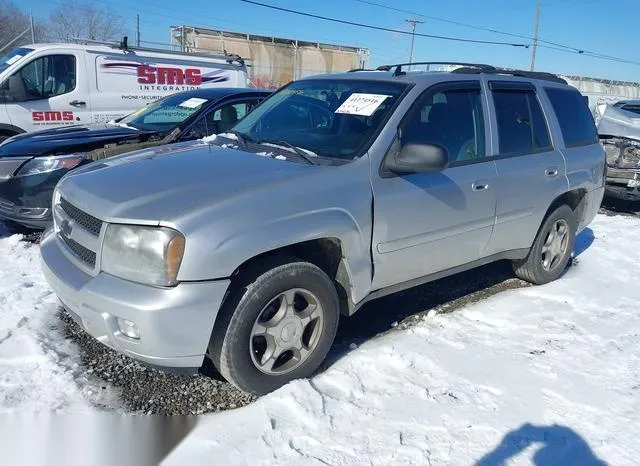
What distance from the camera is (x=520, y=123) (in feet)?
14.4

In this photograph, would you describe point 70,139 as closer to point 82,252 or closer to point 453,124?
point 82,252

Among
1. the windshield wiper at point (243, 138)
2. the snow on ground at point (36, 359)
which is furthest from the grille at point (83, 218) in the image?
the windshield wiper at point (243, 138)

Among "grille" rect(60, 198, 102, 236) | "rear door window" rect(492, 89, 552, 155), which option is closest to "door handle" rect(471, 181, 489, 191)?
"rear door window" rect(492, 89, 552, 155)

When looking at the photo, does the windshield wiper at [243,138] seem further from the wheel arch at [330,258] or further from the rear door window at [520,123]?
the rear door window at [520,123]

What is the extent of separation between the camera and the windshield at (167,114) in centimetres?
645

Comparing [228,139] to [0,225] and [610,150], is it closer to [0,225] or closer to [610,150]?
[0,225]

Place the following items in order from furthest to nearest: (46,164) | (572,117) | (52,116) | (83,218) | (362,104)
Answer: (52,116), (46,164), (572,117), (362,104), (83,218)

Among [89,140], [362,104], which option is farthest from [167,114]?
[362,104]

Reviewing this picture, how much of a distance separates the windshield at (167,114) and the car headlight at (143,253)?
3.79 meters

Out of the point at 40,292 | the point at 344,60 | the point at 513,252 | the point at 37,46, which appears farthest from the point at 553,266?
the point at 344,60

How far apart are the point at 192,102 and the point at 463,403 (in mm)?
4992

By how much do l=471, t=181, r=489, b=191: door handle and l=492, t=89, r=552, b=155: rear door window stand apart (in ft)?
1.26

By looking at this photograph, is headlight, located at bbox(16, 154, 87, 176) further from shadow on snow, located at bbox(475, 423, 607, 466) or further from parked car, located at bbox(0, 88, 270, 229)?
shadow on snow, located at bbox(475, 423, 607, 466)

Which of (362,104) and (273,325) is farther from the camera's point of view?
(362,104)
